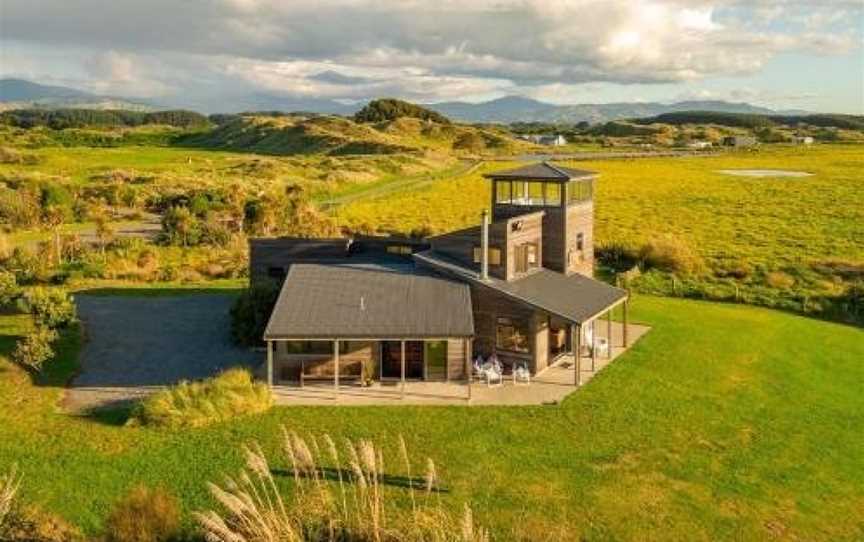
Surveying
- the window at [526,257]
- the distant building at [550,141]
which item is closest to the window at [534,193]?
the window at [526,257]

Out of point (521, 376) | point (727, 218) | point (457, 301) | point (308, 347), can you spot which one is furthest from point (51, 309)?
point (727, 218)

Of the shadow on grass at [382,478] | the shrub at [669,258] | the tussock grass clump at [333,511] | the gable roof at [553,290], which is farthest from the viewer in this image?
the shrub at [669,258]

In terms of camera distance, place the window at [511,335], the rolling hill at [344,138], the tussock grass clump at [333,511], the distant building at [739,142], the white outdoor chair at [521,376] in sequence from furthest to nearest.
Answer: the distant building at [739,142], the rolling hill at [344,138], the window at [511,335], the white outdoor chair at [521,376], the tussock grass clump at [333,511]

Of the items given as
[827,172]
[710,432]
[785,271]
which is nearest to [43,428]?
[710,432]

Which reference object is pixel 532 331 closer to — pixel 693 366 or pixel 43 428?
pixel 693 366

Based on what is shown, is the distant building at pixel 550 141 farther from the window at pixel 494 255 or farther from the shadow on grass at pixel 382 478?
the shadow on grass at pixel 382 478

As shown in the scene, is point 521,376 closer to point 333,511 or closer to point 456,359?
point 456,359

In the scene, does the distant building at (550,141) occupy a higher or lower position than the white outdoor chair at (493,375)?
higher

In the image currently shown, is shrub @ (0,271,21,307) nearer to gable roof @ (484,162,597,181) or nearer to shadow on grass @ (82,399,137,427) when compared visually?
shadow on grass @ (82,399,137,427)
